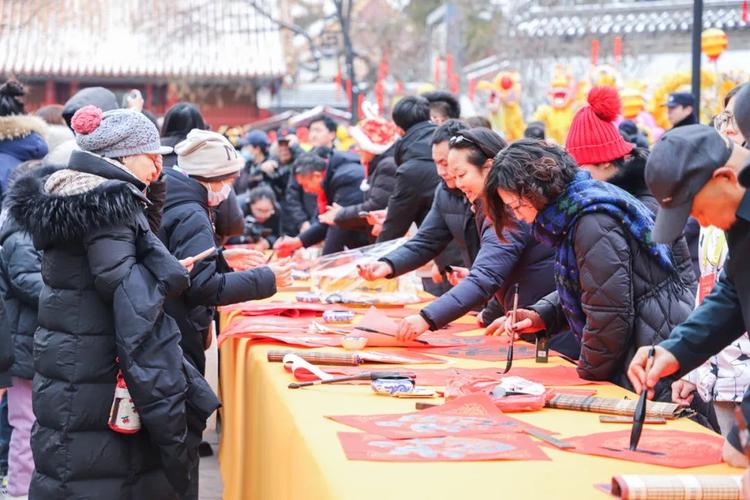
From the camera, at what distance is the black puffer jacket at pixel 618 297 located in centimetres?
322

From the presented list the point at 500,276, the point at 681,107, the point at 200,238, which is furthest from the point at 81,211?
the point at 681,107

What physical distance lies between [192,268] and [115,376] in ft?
2.55

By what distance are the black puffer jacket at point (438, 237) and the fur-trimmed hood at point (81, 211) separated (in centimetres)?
181

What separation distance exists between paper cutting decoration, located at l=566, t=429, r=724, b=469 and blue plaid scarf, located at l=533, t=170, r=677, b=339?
732 millimetres

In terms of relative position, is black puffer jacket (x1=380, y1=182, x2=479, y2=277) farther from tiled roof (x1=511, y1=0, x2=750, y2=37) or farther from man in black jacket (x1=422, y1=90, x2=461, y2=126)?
tiled roof (x1=511, y1=0, x2=750, y2=37)

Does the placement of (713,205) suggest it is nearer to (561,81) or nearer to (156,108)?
(561,81)

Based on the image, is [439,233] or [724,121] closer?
[724,121]

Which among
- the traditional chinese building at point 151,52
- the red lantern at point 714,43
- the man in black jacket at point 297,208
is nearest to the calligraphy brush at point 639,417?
the man in black jacket at point 297,208

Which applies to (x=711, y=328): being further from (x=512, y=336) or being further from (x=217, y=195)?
(x=217, y=195)

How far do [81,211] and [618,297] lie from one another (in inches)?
58.4

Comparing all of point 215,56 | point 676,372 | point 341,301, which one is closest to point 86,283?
point 676,372

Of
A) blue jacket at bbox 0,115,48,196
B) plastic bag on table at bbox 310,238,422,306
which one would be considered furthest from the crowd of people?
blue jacket at bbox 0,115,48,196

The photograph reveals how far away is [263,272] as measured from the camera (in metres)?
4.18

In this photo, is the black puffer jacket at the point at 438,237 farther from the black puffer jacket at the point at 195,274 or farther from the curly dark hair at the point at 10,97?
the curly dark hair at the point at 10,97
